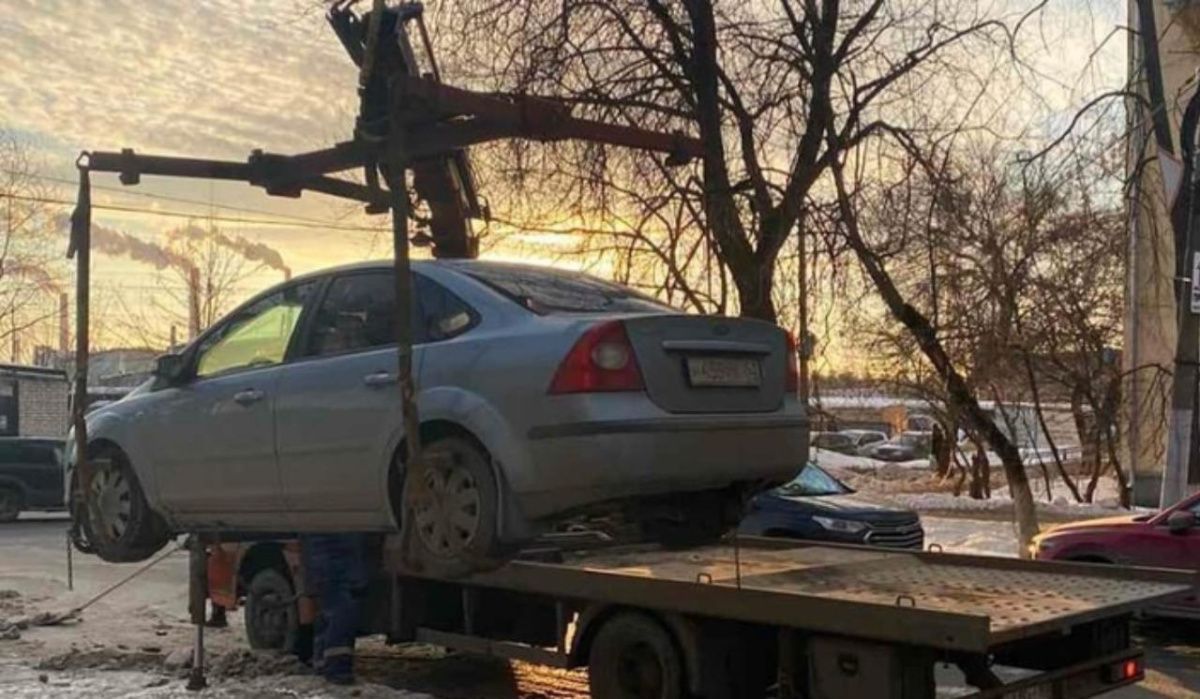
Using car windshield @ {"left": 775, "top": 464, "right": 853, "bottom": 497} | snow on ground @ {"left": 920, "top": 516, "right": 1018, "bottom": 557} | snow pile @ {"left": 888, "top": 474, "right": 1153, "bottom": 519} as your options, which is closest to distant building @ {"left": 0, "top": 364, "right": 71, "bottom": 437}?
snow on ground @ {"left": 920, "top": 516, "right": 1018, "bottom": 557}

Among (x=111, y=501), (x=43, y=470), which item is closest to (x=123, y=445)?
(x=111, y=501)

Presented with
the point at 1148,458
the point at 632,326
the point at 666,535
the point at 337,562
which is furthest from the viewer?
the point at 1148,458

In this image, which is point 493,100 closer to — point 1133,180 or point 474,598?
point 474,598

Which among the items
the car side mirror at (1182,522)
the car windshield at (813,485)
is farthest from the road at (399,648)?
the car windshield at (813,485)

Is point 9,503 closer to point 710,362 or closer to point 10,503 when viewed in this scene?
point 10,503

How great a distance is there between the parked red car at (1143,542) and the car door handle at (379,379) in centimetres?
590

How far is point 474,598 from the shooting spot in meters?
6.69

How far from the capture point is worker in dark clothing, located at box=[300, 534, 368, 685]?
6.96m

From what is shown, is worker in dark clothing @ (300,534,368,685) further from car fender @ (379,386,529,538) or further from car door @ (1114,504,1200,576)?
car door @ (1114,504,1200,576)

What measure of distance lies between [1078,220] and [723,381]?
16653 mm

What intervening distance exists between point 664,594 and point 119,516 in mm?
3959

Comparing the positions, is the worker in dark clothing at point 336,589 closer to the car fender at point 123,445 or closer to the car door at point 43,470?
the car fender at point 123,445

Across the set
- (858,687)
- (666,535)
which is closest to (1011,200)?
(666,535)

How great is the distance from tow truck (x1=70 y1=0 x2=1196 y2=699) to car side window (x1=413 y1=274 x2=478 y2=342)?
36cm
